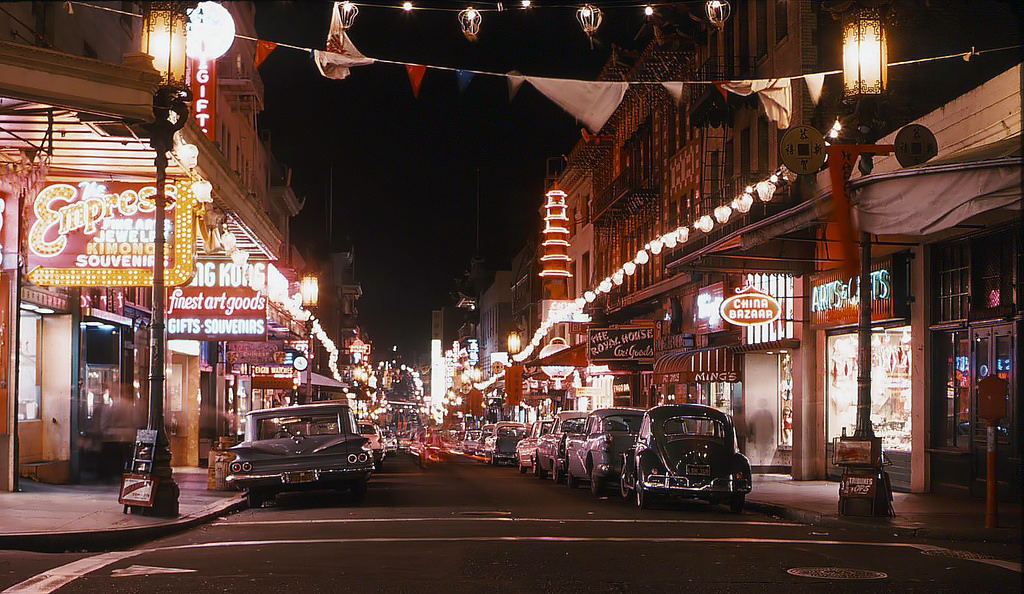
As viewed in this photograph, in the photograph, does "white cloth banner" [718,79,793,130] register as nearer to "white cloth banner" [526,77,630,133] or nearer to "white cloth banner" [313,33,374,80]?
"white cloth banner" [526,77,630,133]

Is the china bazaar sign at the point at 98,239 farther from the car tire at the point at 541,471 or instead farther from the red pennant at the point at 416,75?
the car tire at the point at 541,471

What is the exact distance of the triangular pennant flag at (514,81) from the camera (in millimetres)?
17328

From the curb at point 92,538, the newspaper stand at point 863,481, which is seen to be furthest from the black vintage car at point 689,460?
the curb at point 92,538

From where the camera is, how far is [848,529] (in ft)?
52.4

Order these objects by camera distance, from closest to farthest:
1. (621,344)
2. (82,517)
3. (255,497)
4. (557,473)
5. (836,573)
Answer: (836,573), (82,517), (255,497), (557,473), (621,344)

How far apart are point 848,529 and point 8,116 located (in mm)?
13137

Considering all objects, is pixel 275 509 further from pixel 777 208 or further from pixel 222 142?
pixel 222 142

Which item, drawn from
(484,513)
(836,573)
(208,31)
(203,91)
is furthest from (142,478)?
(203,91)

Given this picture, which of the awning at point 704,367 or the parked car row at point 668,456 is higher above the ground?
the awning at point 704,367

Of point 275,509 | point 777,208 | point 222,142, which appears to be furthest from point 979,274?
point 222,142

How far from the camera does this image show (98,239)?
1898cm

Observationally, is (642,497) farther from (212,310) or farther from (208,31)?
(212,310)

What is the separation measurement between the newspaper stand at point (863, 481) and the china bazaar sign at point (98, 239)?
10.9 m

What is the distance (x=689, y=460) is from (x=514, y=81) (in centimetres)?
662
